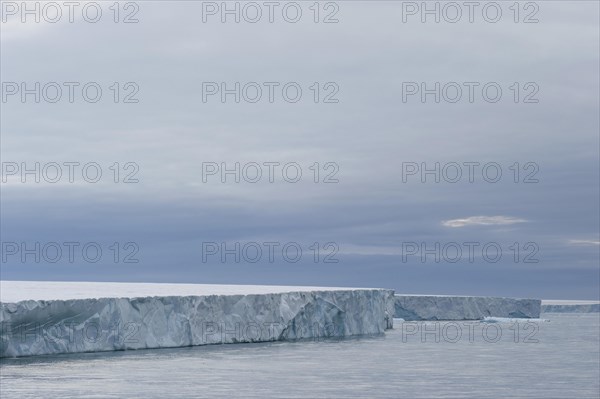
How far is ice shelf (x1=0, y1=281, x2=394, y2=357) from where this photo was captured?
14.8m

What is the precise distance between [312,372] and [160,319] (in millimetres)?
4705

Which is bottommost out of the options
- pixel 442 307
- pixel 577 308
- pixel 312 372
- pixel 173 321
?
pixel 577 308

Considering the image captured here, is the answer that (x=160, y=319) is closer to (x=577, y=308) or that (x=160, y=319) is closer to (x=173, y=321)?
(x=173, y=321)

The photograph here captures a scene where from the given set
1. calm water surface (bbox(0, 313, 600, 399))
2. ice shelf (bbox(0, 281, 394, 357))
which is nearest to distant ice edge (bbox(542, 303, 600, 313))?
ice shelf (bbox(0, 281, 394, 357))

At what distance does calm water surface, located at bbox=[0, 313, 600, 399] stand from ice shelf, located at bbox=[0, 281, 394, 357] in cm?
42

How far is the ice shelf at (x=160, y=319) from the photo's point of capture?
14.8 meters

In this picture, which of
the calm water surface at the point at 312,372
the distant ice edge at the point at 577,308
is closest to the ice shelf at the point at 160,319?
the calm water surface at the point at 312,372

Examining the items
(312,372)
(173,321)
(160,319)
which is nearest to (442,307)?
(173,321)

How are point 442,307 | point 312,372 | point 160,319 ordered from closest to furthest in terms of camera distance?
point 312,372
point 160,319
point 442,307

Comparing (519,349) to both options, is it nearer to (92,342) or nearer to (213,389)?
(92,342)

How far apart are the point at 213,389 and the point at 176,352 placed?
17.7 feet

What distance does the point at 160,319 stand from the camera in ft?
54.9

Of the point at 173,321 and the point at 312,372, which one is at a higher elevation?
the point at 173,321

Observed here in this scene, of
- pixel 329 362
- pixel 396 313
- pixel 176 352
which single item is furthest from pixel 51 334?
pixel 396 313
